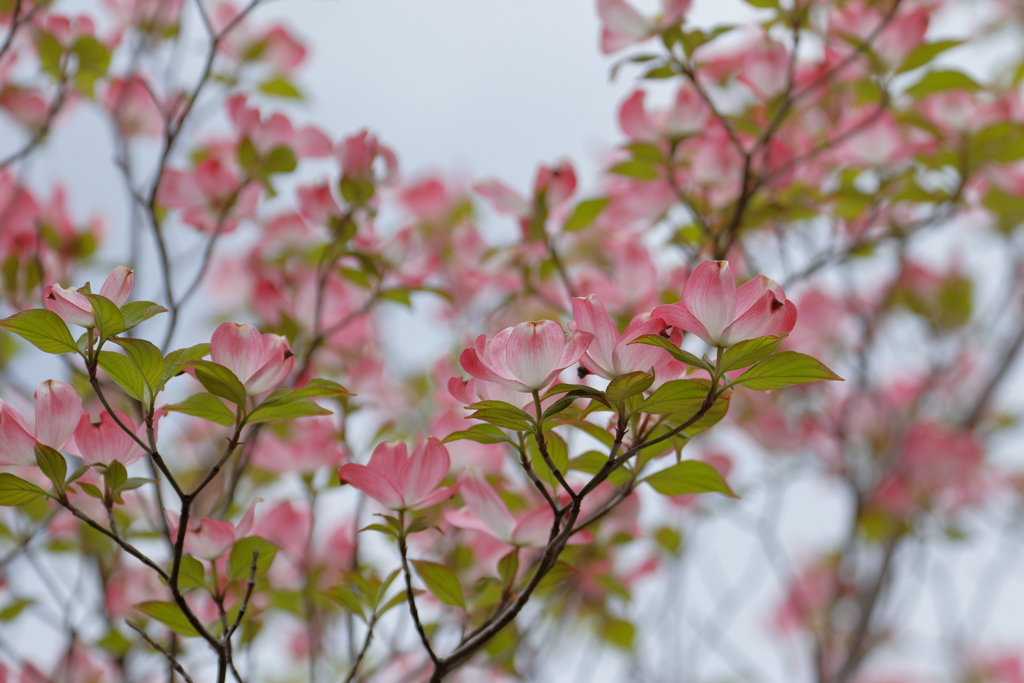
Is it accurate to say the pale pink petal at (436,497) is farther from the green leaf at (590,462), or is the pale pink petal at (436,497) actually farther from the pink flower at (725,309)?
the pink flower at (725,309)

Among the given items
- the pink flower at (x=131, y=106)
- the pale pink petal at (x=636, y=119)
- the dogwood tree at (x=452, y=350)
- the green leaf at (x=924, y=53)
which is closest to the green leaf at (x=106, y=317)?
the dogwood tree at (x=452, y=350)

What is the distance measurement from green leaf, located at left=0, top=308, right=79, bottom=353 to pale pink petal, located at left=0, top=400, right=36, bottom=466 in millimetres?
51

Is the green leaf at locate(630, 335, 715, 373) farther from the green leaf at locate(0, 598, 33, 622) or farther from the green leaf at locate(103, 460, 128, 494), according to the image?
the green leaf at locate(0, 598, 33, 622)

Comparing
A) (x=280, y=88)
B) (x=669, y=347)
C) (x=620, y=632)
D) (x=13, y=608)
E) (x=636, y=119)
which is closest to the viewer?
(x=669, y=347)

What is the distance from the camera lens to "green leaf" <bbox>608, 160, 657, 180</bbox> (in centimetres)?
98

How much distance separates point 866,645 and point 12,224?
1521mm

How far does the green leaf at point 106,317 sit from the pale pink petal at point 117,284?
3 centimetres

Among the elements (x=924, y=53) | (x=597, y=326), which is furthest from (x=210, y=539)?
(x=924, y=53)

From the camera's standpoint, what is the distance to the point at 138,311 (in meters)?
0.52

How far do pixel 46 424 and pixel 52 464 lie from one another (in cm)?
3

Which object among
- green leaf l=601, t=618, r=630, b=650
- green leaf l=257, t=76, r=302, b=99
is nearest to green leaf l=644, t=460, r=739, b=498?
green leaf l=601, t=618, r=630, b=650

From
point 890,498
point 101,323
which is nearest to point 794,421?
point 890,498

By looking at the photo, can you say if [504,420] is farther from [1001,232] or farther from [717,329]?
[1001,232]

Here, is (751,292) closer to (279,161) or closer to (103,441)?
(103,441)
